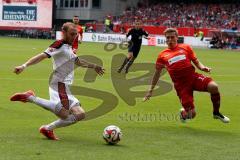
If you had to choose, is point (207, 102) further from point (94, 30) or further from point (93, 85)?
point (94, 30)

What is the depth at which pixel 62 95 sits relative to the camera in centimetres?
989

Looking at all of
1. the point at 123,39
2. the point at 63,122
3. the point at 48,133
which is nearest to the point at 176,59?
the point at 63,122

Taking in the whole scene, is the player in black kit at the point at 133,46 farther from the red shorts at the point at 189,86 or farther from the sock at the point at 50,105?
the sock at the point at 50,105

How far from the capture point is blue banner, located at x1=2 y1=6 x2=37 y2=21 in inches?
2793

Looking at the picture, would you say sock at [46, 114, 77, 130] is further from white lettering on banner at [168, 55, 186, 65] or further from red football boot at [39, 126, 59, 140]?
white lettering on banner at [168, 55, 186, 65]

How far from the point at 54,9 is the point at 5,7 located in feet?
24.6

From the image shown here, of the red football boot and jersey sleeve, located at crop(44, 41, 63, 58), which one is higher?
jersey sleeve, located at crop(44, 41, 63, 58)

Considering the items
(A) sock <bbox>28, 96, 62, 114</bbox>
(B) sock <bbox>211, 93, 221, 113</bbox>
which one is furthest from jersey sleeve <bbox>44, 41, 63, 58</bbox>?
(B) sock <bbox>211, 93, 221, 113</bbox>

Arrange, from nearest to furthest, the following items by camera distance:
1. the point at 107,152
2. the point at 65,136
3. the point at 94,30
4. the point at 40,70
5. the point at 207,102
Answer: the point at 107,152 < the point at 65,136 < the point at 207,102 < the point at 40,70 < the point at 94,30

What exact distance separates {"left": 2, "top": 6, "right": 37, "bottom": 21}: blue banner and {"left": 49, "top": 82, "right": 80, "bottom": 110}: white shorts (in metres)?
61.9

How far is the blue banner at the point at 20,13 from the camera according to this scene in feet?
233

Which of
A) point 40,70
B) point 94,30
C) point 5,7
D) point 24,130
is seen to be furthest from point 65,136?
point 5,7

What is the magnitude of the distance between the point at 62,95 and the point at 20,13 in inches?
2476

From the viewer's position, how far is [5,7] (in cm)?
7150
